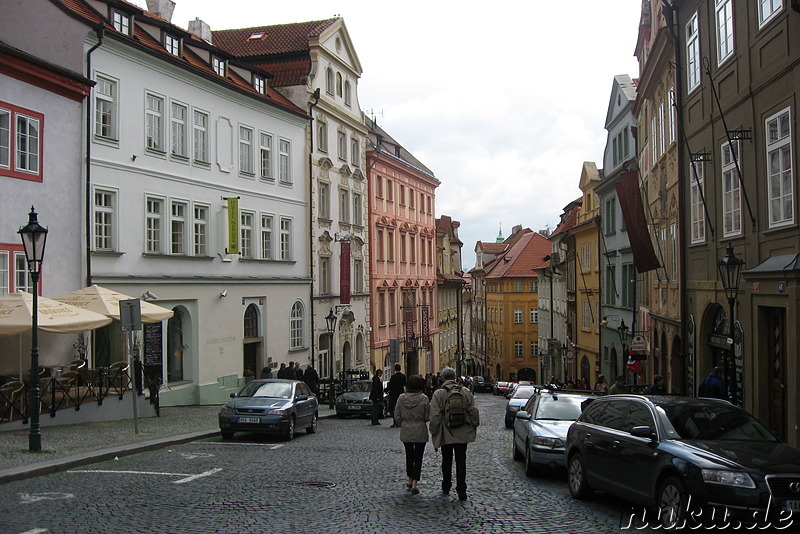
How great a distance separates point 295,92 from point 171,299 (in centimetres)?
1534

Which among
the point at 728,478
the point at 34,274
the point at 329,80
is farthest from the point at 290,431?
the point at 329,80

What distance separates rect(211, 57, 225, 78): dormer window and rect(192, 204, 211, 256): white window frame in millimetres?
5951

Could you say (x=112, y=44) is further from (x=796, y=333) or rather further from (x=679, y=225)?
(x=796, y=333)

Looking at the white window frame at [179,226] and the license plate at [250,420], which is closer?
the license plate at [250,420]

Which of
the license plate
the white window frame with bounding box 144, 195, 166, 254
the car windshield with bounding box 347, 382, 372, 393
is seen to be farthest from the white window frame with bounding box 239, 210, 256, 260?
the license plate

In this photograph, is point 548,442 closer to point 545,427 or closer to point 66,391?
point 545,427

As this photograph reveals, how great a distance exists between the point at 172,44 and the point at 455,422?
78.4ft

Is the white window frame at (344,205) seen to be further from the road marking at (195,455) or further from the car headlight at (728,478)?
the car headlight at (728,478)

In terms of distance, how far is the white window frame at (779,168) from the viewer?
50.0 feet

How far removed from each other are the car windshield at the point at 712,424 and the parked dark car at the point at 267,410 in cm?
1109

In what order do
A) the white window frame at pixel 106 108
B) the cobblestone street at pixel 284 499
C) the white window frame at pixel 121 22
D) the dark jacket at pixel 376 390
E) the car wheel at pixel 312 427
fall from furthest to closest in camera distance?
the white window frame at pixel 121 22 → the white window frame at pixel 106 108 → the dark jacket at pixel 376 390 → the car wheel at pixel 312 427 → the cobblestone street at pixel 284 499

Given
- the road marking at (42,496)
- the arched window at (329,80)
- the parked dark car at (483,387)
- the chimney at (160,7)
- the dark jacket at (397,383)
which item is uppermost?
the chimney at (160,7)

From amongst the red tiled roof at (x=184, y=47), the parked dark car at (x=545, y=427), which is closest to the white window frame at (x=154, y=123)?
the red tiled roof at (x=184, y=47)

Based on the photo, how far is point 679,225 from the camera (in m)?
23.9
